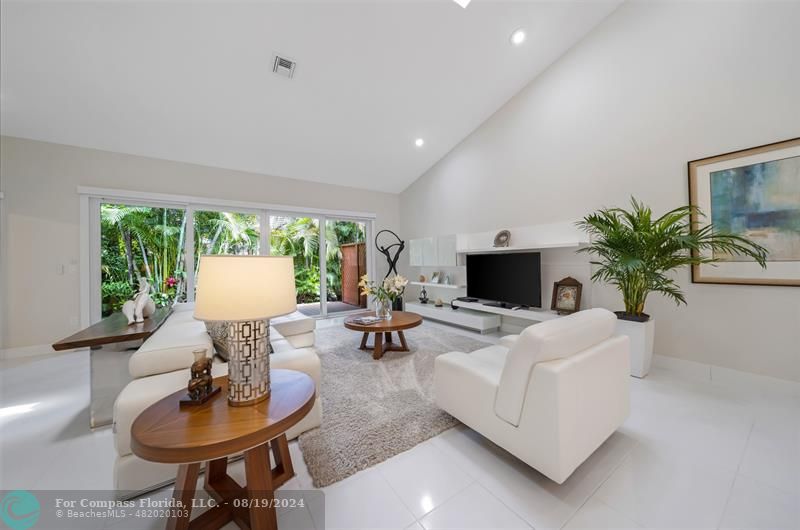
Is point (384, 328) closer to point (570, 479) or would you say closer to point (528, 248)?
point (570, 479)

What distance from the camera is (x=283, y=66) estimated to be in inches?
118

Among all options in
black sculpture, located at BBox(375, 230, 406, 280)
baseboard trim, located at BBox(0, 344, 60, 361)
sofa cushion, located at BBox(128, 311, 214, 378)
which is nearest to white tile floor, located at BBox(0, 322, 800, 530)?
sofa cushion, located at BBox(128, 311, 214, 378)

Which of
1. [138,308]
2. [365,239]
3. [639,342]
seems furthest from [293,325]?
[639,342]

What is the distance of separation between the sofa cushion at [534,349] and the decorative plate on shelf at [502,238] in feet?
8.73

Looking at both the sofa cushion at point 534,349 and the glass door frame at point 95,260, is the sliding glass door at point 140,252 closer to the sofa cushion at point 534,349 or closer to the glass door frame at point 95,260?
the glass door frame at point 95,260

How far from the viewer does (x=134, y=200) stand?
3.79 meters

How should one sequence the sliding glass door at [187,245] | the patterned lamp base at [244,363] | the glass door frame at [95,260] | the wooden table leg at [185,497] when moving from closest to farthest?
1. the wooden table leg at [185,497]
2. the patterned lamp base at [244,363]
3. the glass door frame at [95,260]
4. the sliding glass door at [187,245]

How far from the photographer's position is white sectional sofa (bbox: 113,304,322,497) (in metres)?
1.29

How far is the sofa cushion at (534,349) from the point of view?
4.24 ft

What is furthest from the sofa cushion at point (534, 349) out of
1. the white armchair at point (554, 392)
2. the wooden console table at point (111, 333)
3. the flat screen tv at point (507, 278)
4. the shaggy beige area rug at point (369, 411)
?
the wooden console table at point (111, 333)

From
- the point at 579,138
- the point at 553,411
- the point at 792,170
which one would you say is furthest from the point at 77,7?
the point at 792,170

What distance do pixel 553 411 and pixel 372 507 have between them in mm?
945

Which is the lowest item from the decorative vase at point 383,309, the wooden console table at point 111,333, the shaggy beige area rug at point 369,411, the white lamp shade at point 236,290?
the shaggy beige area rug at point 369,411

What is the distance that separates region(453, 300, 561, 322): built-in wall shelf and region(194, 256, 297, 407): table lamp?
3234mm
